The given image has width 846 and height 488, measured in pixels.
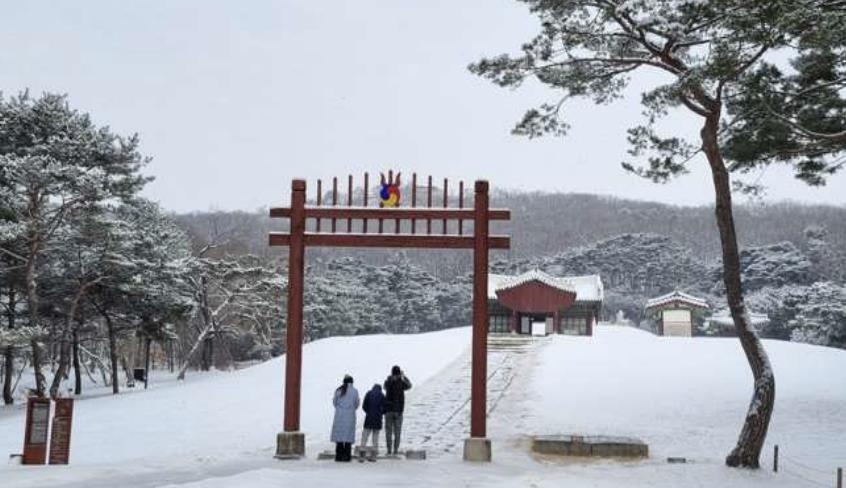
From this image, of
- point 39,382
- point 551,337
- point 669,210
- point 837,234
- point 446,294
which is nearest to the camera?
point 39,382

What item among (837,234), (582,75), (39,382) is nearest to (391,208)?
(582,75)

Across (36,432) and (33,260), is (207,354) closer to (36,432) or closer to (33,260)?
(33,260)

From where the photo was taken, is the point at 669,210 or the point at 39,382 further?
the point at 669,210

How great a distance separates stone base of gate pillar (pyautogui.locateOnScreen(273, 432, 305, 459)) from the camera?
11.8m

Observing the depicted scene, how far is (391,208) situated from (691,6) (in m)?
5.16

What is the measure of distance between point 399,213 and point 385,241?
47 cm

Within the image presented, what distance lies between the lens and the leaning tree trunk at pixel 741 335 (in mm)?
11766

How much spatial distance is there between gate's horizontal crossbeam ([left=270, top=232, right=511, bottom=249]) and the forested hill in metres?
55.8

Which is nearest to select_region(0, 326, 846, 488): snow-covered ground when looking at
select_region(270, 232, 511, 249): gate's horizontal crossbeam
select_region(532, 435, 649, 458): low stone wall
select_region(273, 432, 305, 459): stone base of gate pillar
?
select_region(273, 432, 305, 459): stone base of gate pillar

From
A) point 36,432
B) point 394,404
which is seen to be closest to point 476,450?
point 394,404

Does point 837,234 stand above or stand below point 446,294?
above

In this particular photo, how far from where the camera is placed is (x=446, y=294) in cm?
5794

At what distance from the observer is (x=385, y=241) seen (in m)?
12.1

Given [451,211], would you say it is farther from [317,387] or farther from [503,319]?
[503,319]
